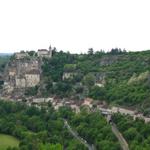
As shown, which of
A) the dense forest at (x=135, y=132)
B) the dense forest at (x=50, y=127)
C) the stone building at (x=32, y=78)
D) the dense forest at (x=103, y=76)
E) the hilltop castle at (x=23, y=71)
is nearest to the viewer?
the dense forest at (x=135, y=132)

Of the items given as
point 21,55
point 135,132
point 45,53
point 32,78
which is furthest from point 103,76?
point 135,132

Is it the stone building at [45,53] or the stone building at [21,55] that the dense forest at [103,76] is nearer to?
the stone building at [45,53]

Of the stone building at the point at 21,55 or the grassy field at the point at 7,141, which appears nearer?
the grassy field at the point at 7,141

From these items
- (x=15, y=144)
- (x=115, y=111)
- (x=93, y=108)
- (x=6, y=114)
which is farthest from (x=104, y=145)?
(x=6, y=114)

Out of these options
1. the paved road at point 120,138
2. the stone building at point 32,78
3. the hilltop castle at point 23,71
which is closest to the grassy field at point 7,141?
the paved road at point 120,138

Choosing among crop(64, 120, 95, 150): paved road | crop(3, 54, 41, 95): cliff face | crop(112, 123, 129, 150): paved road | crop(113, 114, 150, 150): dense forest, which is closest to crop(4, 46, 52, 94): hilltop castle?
crop(3, 54, 41, 95): cliff face

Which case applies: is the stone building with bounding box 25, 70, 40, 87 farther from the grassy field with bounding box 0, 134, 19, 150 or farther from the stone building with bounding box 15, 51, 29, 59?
the grassy field with bounding box 0, 134, 19, 150
